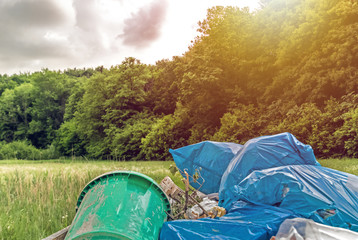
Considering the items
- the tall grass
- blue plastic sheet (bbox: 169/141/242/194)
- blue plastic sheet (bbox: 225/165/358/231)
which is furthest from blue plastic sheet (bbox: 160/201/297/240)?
blue plastic sheet (bbox: 169/141/242/194)

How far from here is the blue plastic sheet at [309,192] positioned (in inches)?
123

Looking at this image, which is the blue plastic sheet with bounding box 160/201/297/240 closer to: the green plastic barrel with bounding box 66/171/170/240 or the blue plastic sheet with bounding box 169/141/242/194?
the green plastic barrel with bounding box 66/171/170/240

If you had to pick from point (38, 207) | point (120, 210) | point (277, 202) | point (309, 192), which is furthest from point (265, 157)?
point (38, 207)

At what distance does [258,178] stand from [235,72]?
12169 mm

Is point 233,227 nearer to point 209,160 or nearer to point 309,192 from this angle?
point 309,192

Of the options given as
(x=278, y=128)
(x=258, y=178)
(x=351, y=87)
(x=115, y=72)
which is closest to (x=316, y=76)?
(x=351, y=87)

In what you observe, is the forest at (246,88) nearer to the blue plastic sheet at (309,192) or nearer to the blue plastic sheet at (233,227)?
the blue plastic sheet at (233,227)

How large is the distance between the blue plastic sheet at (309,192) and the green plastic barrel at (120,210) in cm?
114

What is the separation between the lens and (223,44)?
14.9 m

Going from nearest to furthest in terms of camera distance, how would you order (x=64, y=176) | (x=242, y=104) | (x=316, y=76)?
1. (x=64, y=176)
2. (x=316, y=76)
3. (x=242, y=104)

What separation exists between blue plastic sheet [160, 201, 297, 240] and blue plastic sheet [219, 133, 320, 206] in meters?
0.84

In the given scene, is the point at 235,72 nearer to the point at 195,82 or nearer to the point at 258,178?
the point at 195,82

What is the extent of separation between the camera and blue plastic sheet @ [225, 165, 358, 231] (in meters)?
3.13

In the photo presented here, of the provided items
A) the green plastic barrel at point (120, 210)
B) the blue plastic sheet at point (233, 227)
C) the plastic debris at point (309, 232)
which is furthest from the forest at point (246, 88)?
the plastic debris at point (309, 232)
